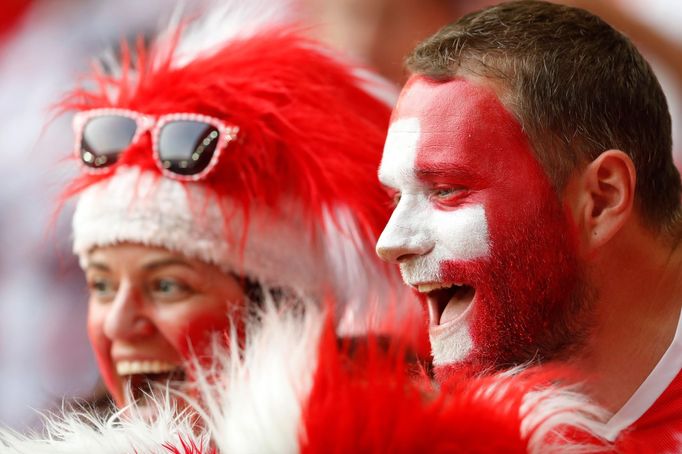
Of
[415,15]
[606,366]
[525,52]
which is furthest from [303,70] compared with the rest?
[415,15]

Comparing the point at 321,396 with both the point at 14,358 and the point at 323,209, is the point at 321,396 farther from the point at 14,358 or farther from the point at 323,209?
the point at 14,358

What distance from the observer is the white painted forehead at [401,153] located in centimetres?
148

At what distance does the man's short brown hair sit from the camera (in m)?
1.43

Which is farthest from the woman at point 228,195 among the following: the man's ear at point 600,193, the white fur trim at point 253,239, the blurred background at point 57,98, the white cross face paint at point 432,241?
the man's ear at point 600,193

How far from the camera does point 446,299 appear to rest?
149 cm

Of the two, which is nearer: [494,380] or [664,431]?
[494,380]

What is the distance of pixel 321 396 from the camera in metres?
1.24

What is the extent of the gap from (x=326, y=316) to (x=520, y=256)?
271 millimetres

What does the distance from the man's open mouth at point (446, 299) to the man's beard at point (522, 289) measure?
1.1 inches

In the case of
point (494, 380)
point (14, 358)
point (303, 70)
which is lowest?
point (14, 358)

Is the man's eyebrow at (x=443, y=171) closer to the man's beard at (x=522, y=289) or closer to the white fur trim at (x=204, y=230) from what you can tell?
the man's beard at (x=522, y=289)

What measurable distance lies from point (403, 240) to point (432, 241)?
1.5 inches

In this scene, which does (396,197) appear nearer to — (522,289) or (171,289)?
(522,289)

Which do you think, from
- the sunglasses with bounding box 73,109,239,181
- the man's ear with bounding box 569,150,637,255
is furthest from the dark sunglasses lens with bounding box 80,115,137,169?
the man's ear with bounding box 569,150,637,255
